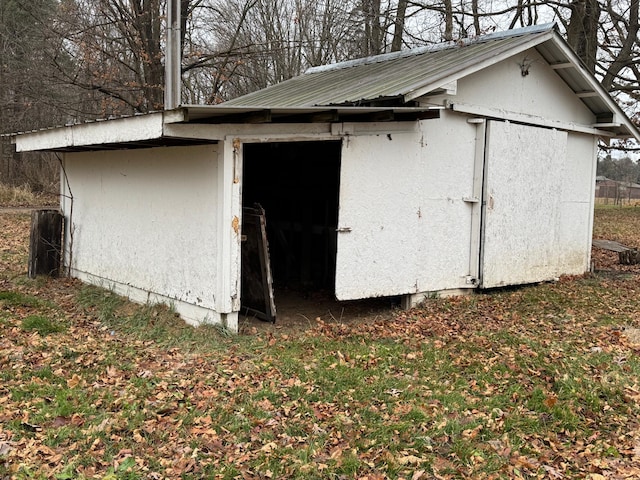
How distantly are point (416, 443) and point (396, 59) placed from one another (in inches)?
311

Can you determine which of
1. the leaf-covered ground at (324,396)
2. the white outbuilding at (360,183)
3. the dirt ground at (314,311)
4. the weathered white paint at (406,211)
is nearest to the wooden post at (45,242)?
the white outbuilding at (360,183)

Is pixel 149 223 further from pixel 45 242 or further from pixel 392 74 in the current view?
pixel 392 74

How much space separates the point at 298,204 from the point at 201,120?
4544mm

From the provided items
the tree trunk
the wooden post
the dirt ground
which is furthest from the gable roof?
the tree trunk


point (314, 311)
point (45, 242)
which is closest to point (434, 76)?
point (314, 311)

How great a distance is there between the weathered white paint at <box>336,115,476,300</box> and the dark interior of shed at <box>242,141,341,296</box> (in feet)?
6.64

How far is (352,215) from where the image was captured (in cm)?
723

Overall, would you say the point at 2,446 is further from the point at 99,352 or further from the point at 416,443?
the point at 416,443

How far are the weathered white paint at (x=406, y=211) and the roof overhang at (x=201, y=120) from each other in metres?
0.50

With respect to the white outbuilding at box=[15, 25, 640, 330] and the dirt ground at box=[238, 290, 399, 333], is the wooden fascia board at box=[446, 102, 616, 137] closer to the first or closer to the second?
the white outbuilding at box=[15, 25, 640, 330]

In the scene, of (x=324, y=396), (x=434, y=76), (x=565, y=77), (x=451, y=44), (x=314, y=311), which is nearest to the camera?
(x=324, y=396)

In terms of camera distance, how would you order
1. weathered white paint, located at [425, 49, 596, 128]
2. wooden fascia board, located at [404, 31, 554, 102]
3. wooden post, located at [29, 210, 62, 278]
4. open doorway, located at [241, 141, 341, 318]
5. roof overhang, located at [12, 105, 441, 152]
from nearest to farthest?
roof overhang, located at [12, 105, 441, 152] < wooden fascia board, located at [404, 31, 554, 102] < weathered white paint, located at [425, 49, 596, 128] < wooden post, located at [29, 210, 62, 278] < open doorway, located at [241, 141, 341, 318]

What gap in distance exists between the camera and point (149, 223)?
789 cm

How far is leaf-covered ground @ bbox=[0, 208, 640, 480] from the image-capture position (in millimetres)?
4020
